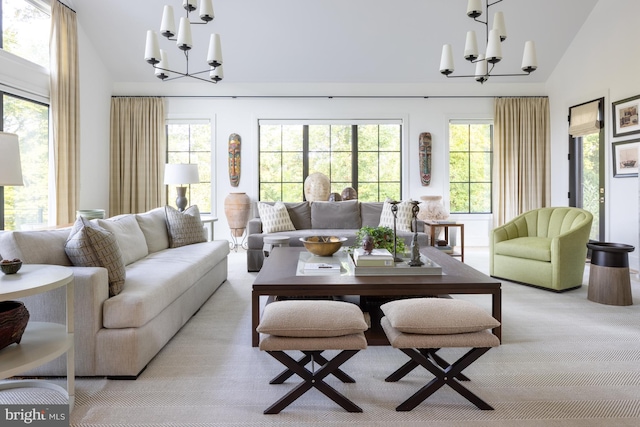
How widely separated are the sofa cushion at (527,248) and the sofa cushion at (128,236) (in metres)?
3.63

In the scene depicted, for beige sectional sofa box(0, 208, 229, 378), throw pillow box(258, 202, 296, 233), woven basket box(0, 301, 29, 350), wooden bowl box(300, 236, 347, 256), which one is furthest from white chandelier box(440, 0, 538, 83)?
woven basket box(0, 301, 29, 350)

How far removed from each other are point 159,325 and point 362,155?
5.18 m

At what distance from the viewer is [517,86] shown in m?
6.89

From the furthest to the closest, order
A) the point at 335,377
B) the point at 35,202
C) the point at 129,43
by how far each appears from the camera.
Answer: the point at 129,43
the point at 35,202
the point at 335,377

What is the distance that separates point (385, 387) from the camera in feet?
6.79

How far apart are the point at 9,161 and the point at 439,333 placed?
2.20 m

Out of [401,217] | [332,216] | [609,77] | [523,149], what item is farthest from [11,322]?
[523,149]

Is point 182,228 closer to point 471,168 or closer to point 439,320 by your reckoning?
point 439,320

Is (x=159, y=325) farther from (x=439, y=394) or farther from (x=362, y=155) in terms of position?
(x=362, y=155)

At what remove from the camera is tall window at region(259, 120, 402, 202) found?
7008 mm

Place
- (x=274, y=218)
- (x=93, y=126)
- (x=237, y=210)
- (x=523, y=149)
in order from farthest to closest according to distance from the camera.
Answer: (x=523, y=149)
(x=237, y=210)
(x=93, y=126)
(x=274, y=218)

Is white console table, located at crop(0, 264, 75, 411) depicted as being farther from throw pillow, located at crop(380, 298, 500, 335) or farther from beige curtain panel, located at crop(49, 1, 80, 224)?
beige curtain panel, located at crop(49, 1, 80, 224)

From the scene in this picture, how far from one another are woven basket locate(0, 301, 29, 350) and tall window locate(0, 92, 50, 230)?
10.5ft

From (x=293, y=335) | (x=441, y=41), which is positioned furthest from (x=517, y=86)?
(x=293, y=335)
